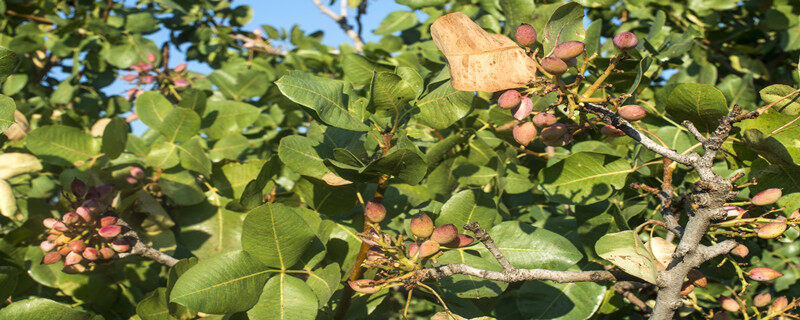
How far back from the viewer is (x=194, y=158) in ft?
4.21

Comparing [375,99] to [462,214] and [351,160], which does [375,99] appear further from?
[462,214]

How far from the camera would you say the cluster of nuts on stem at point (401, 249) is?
0.82m

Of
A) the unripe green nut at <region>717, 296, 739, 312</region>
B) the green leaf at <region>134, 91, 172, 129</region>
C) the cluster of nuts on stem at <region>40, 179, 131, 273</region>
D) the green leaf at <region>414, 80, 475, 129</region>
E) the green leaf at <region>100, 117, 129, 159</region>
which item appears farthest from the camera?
the green leaf at <region>134, 91, 172, 129</region>

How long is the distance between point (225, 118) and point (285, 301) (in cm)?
77

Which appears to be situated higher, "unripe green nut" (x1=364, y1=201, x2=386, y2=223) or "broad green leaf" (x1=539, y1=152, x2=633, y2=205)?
"unripe green nut" (x1=364, y1=201, x2=386, y2=223)

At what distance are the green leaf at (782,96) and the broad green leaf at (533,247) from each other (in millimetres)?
389

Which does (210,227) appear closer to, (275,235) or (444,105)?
(275,235)

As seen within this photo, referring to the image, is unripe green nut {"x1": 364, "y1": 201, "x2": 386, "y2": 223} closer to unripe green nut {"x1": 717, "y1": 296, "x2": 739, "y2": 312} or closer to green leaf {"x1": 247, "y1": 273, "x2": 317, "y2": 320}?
green leaf {"x1": 247, "y1": 273, "x2": 317, "y2": 320}

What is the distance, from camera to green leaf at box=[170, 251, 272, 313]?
83 cm

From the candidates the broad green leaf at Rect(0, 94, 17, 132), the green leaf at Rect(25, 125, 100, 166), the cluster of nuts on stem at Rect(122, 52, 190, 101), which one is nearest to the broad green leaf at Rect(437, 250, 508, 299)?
the broad green leaf at Rect(0, 94, 17, 132)

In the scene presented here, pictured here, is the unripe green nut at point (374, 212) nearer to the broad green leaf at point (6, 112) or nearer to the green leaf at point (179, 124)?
the broad green leaf at point (6, 112)

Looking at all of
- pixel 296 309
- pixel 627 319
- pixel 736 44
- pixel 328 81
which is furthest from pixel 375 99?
pixel 736 44

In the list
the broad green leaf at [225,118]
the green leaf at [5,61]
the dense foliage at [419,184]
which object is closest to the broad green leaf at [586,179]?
the dense foliage at [419,184]

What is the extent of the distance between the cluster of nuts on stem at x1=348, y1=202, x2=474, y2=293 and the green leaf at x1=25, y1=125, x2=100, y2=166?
0.95 m
